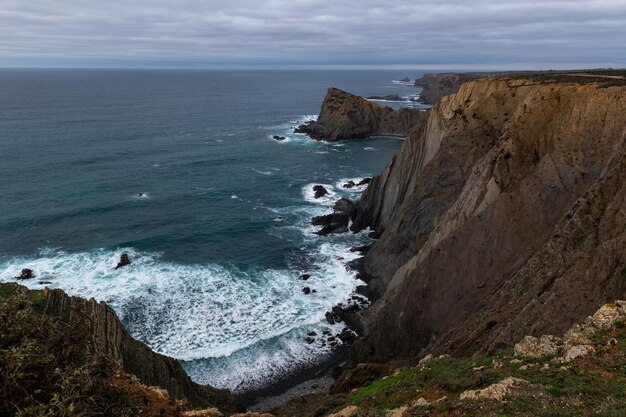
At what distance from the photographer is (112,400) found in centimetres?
1148

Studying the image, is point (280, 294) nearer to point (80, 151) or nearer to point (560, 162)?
point (560, 162)

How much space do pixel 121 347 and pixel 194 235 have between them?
35319 millimetres

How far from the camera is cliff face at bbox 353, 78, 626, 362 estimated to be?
22.5 meters

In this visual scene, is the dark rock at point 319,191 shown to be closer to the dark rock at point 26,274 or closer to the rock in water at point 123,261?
the rock in water at point 123,261

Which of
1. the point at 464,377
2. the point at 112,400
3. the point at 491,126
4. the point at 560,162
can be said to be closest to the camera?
the point at 112,400

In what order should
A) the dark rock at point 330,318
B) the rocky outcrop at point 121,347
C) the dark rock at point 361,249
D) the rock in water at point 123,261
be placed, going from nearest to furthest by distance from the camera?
1. the rocky outcrop at point 121,347
2. the dark rock at point 330,318
3. the rock in water at point 123,261
4. the dark rock at point 361,249

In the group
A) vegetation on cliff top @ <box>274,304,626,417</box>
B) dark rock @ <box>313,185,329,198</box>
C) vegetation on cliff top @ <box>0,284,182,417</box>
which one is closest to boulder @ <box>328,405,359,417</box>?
vegetation on cliff top @ <box>274,304,626,417</box>

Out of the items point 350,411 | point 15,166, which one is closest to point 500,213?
point 350,411

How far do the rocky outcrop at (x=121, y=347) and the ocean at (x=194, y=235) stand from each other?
369 inches

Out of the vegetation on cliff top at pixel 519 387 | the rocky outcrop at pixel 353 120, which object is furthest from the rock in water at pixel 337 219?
the rocky outcrop at pixel 353 120

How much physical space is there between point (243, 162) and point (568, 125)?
7092 cm

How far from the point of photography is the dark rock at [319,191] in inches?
3000

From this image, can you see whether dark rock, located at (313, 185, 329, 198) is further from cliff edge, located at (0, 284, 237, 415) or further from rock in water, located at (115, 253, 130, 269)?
cliff edge, located at (0, 284, 237, 415)

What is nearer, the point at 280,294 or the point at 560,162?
the point at 560,162
